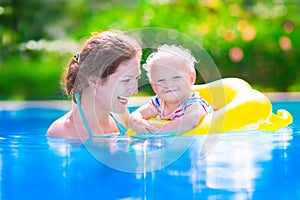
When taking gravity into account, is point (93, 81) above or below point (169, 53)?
below

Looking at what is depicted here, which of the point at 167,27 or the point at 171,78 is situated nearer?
the point at 171,78

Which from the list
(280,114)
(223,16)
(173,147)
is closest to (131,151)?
(173,147)

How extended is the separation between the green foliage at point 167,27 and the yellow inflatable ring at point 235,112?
412 centimetres

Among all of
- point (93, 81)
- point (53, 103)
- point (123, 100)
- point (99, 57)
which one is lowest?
point (123, 100)

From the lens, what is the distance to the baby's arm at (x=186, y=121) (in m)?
4.04

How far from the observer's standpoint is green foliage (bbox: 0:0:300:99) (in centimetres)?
919

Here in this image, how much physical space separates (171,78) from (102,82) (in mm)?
372

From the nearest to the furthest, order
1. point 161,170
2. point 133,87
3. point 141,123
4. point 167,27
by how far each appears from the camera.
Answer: point 161,170, point 133,87, point 141,123, point 167,27

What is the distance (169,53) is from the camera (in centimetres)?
377

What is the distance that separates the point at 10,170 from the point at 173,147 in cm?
87

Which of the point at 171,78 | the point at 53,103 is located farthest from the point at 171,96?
the point at 53,103

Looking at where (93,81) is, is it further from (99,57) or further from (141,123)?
(141,123)

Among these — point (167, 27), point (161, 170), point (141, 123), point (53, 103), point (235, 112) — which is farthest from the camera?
point (167, 27)

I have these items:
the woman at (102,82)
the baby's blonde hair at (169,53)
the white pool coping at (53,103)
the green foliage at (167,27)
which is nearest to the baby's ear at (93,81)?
the woman at (102,82)
